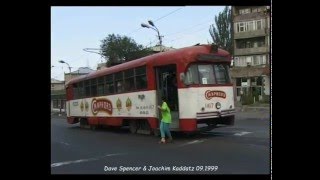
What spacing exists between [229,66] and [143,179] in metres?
6.77

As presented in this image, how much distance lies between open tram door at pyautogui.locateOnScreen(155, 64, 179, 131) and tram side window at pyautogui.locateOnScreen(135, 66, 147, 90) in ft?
1.68

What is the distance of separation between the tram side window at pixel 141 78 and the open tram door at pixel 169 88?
0.51 meters

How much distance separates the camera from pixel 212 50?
12.1m

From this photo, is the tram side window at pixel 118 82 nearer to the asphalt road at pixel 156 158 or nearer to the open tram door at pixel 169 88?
the open tram door at pixel 169 88

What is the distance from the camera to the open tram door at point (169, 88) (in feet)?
39.7

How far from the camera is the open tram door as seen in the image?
1210 cm

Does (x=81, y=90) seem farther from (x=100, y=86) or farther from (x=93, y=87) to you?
(x=100, y=86)

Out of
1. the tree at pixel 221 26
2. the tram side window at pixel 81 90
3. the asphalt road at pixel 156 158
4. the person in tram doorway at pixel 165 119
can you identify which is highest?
the tree at pixel 221 26

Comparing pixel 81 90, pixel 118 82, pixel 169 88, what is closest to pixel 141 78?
pixel 169 88

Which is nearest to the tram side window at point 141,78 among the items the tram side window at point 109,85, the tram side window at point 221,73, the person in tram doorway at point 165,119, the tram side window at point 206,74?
the tram side window at point 109,85

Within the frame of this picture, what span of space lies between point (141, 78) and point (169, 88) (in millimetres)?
1120

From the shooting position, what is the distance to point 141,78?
1315 cm

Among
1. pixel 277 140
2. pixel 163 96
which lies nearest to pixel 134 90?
pixel 163 96
